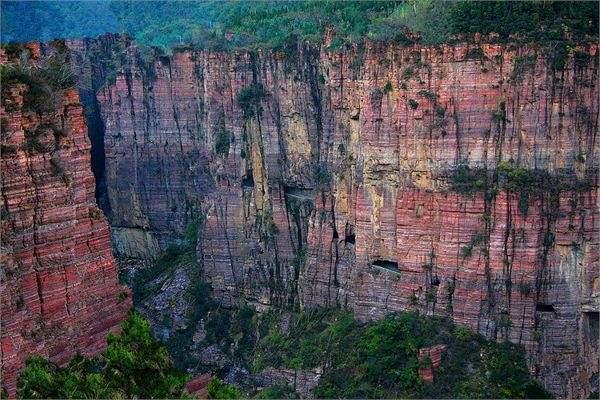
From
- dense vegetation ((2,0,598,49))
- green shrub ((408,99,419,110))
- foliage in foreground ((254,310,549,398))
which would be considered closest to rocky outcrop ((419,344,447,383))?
foliage in foreground ((254,310,549,398))

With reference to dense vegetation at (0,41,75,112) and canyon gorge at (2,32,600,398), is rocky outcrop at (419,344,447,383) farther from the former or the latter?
dense vegetation at (0,41,75,112)

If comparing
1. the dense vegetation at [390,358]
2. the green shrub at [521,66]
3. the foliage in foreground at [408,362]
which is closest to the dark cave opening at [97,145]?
the dense vegetation at [390,358]

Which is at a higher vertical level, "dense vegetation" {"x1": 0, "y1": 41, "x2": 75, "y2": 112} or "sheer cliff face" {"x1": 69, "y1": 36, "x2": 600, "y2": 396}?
"dense vegetation" {"x1": 0, "y1": 41, "x2": 75, "y2": 112}

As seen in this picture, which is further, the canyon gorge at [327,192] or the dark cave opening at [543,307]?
the dark cave opening at [543,307]

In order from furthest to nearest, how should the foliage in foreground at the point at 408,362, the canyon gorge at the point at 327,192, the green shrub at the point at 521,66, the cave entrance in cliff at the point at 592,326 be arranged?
1. the cave entrance in cliff at the point at 592,326
2. the green shrub at the point at 521,66
3. the foliage in foreground at the point at 408,362
4. the canyon gorge at the point at 327,192

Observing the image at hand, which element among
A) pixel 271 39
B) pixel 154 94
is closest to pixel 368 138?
pixel 271 39

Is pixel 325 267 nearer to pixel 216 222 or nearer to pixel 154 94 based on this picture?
pixel 216 222

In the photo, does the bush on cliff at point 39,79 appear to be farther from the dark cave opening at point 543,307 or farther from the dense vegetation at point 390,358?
the dark cave opening at point 543,307

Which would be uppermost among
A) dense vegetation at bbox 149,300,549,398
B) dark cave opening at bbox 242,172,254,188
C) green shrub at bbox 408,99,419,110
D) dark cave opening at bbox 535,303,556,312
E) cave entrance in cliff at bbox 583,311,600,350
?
green shrub at bbox 408,99,419,110
